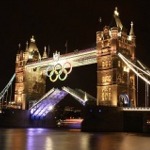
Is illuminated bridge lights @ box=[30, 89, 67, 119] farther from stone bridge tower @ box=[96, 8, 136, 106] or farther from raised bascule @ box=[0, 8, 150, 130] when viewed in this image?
stone bridge tower @ box=[96, 8, 136, 106]

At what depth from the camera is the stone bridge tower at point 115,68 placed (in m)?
55.1

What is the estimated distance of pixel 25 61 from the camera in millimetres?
76688

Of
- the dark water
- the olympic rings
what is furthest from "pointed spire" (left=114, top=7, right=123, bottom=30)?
the dark water

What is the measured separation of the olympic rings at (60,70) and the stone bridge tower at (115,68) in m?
9.00

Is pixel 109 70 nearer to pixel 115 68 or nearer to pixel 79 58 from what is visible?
pixel 115 68

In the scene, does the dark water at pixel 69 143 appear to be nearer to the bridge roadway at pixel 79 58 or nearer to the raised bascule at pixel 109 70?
the raised bascule at pixel 109 70

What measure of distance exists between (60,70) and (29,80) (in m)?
11.0

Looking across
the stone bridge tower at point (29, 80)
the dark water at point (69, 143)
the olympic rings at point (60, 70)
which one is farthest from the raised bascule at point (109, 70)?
the dark water at point (69, 143)

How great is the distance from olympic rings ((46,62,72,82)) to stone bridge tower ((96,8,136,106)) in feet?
29.5

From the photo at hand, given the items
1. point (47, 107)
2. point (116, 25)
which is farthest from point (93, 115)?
point (47, 107)

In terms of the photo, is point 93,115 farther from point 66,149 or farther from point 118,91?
point 66,149

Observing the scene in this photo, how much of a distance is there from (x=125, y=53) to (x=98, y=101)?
8619 millimetres

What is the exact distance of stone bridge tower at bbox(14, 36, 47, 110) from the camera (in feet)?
248

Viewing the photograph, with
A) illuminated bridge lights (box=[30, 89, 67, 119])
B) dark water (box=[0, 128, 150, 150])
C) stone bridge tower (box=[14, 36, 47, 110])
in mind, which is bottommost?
dark water (box=[0, 128, 150, 150])
